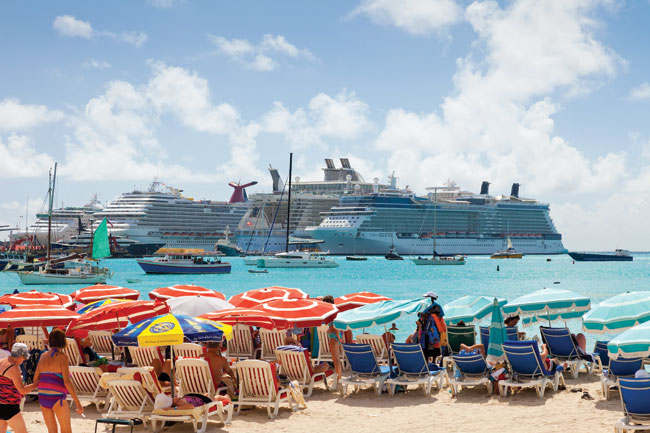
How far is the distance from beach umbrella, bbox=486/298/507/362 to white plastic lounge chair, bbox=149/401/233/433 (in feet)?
11.9

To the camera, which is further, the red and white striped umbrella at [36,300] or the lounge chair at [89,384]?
the red and white striped umbrella at [36,300]

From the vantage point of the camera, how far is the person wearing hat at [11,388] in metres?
5.96

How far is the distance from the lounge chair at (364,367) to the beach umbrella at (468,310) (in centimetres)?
242

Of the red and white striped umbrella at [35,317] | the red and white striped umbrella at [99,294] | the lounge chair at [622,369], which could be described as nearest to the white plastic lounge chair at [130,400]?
the red and white striped umbrella at [35,317]

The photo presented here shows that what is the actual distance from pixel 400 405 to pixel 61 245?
85751mm

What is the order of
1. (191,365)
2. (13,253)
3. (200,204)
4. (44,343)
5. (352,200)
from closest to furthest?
(191,365), (44,343), (13,253), (352,200), (200,204)

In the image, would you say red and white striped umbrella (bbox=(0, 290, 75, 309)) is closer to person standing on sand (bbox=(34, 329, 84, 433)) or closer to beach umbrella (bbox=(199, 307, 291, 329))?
beach umbrella (bbox=(199, 307, 291, 329))

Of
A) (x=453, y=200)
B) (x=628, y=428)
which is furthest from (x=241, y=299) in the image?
(x=453, y=200)

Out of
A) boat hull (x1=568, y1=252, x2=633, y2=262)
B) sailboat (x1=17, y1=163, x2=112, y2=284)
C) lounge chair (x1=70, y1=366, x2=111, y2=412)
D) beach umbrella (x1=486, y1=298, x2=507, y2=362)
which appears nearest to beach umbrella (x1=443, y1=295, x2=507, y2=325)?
beach umbrella (x1=486, y1=298, x2=507, y2=362)

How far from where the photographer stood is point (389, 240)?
93.9 metres

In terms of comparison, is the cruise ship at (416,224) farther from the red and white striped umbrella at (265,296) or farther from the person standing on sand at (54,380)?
the person standing on sand at (54,380)

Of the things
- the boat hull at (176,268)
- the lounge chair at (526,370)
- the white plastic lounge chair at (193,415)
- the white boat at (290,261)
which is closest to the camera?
the white plastic lounge chair at (193,415)

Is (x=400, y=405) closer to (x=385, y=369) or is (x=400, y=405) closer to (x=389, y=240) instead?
(x=385, y=369)

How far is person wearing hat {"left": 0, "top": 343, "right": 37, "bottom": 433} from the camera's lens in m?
5.96
